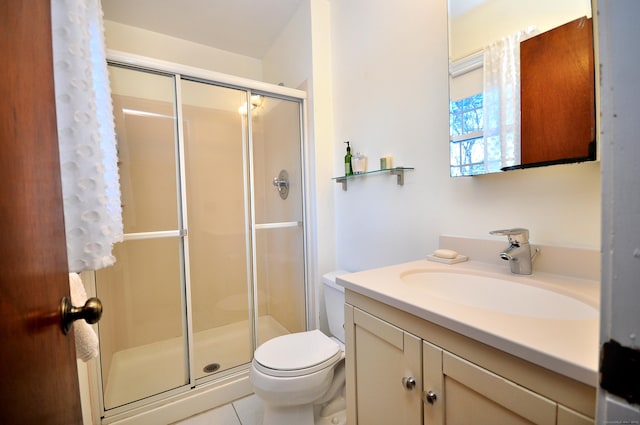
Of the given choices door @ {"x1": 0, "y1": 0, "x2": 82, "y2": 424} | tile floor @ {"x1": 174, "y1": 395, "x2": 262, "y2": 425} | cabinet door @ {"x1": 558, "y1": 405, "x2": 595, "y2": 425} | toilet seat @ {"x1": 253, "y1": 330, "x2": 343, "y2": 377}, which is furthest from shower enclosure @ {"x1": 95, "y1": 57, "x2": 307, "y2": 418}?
cabinet door @ {"x1": 558, "y1": 405, "x2": 595, "y2": 425}

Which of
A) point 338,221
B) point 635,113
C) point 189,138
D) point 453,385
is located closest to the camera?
point 635,113

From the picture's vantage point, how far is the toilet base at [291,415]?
49.7 inches

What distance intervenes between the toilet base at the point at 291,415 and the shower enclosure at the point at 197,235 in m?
0.60

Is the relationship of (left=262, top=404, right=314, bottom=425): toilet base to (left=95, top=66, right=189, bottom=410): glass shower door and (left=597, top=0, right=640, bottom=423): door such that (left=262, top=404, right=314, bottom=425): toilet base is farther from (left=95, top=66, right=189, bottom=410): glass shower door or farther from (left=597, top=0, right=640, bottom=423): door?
(left=597, top=0, right=640, bottom=423): door

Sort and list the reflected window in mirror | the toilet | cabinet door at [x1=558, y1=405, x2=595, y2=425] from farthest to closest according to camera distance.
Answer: the toilet < the reflected window in mirror < cabinet door at [x1=558, y1=405, x2=595, y2=425]

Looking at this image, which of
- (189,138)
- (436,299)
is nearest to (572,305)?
(436,299)

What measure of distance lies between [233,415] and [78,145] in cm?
158

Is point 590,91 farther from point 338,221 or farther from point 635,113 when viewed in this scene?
point 338,221

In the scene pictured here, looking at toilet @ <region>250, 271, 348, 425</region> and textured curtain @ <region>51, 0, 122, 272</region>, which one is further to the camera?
toilet @ <region>250, 271, 348, 425</region>

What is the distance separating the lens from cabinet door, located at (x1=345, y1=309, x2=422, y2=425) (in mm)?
702

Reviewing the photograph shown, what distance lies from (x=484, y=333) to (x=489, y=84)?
36.8 inches

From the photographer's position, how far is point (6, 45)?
356 millimetres

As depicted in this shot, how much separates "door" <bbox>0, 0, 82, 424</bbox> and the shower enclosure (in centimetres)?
126

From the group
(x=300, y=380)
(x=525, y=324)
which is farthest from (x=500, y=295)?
(x=300, y=380)
